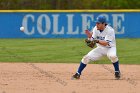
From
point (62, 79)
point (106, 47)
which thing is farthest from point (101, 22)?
point (62, 79)

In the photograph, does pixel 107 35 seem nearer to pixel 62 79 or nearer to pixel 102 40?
pixel 102 40

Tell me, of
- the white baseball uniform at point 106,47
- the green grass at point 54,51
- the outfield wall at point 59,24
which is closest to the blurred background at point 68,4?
the outfield wall at point 59,24

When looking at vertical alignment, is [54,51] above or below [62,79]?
below

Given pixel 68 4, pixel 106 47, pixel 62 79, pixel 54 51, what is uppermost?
pixel 106 47

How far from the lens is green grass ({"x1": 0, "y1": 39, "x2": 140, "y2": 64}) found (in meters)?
16.1

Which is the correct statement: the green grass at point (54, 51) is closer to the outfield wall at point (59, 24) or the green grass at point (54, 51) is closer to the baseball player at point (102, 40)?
the outfield wall at point (59, 24)

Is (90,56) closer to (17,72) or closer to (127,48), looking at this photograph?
(17,72)

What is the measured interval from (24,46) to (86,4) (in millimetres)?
12458

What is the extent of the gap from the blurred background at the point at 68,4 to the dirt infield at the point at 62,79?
16.4m

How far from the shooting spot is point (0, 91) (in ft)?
31.2

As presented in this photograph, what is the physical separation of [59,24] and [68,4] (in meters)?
7.26

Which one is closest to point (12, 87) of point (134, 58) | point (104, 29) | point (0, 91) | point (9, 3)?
point (0, 91)

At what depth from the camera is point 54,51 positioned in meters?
18.5

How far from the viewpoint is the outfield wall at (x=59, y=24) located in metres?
24.6
